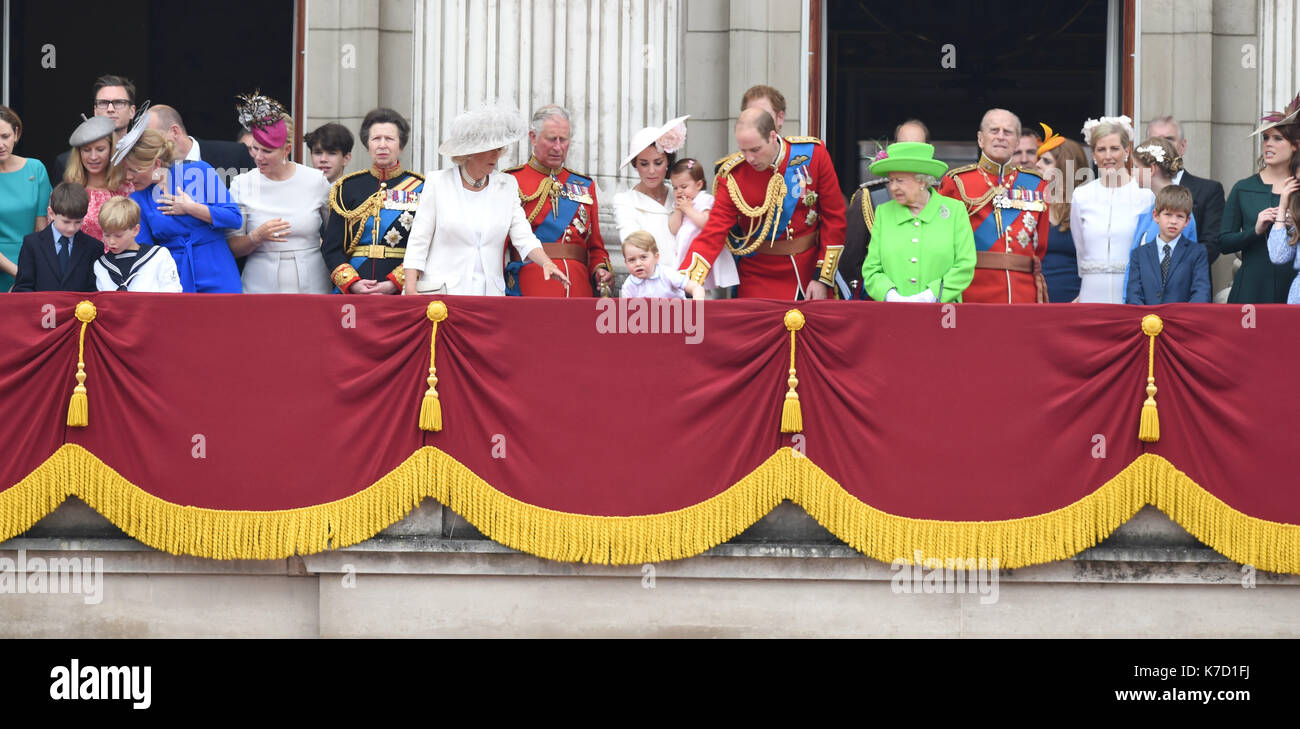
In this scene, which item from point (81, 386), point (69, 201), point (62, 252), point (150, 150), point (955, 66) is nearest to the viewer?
point (81, 386)

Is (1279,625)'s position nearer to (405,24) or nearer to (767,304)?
(767,304)

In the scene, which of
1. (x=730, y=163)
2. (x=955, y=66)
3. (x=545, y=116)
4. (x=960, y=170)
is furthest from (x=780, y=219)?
(x=955, y=66)

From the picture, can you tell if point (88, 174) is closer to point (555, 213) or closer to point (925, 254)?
point (555, 213)

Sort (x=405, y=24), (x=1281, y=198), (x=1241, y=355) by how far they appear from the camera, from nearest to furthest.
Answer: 1. (x=1241, y=355)
2. (x=1281, y=198)
3. (x=405, y=24)

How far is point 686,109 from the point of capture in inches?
474

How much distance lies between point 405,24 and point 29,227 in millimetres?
3232

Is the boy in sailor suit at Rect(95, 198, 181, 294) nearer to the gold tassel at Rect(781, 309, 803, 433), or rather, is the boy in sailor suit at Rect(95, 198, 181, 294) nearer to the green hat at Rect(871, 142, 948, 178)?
the gold tassel at Rect(781, 309, 803, 433)

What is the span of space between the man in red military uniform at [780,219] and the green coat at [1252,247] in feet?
6.86

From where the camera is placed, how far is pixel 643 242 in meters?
9.18

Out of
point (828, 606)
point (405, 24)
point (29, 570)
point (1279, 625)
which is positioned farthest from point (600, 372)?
point (405, 24)

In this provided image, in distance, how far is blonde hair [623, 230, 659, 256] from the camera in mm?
9180

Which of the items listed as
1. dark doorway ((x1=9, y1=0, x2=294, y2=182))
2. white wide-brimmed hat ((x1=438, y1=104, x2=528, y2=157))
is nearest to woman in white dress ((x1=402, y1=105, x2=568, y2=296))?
white wide-brimmed hat ((x1=438, y1=104, x2=528, y2=157))

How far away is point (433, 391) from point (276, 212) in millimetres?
1858

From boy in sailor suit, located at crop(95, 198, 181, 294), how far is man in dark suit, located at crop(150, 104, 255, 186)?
0.89 metres
